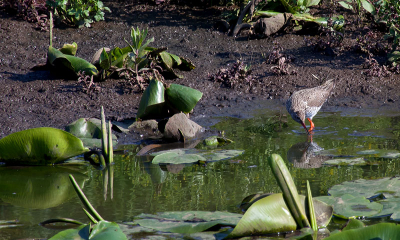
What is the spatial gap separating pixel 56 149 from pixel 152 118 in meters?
1.61

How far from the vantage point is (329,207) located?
2.91 metres

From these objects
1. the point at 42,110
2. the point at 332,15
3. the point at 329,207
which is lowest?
the point at 42,110

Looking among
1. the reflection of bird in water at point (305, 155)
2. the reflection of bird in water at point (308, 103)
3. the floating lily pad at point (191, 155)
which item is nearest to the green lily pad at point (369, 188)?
the reflection of bird in water at point (305, 155)

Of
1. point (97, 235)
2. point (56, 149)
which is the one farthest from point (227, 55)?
point (97, 235)

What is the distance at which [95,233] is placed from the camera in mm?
2562

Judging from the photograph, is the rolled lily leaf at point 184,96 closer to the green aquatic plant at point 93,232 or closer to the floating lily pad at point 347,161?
the floating lily pad at point 347,161

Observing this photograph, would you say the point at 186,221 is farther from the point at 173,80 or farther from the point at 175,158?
the point at 173,80

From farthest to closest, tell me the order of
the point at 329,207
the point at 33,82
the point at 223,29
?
the point at 223,29
the point at 33,82
the point at 329,207

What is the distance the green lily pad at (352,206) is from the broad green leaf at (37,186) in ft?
6.61

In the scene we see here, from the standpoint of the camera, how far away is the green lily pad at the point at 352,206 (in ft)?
9.78

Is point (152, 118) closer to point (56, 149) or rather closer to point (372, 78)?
point (56, 149)

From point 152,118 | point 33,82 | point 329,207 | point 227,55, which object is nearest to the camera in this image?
point 329,207

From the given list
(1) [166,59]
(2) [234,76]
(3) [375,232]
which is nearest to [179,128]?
(1) [166,59]

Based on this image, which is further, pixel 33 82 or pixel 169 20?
pixel 169 20
